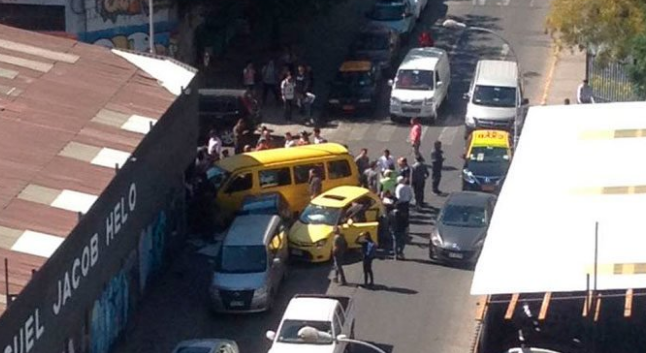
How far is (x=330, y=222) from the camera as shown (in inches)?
1642

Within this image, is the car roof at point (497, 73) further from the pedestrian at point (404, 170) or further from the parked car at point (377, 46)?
the pedestrian at point (404, 170)

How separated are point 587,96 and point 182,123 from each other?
1536cm

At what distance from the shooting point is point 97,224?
34.6m

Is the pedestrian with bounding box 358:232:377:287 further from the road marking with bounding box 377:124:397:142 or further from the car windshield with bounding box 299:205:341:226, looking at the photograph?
the road marking with bounding box 377:124:397:142

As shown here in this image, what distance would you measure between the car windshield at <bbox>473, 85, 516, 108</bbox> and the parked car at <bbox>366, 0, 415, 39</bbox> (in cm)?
978

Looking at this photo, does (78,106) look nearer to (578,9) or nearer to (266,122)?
(266,122)

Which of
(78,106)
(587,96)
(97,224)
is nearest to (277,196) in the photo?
(78,106)

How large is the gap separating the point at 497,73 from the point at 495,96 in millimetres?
1440

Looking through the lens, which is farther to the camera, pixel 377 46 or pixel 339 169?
pixel 377 46

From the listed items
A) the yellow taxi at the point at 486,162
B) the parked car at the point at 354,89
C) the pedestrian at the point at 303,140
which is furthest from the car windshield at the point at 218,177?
the parked car at the point at 354,89

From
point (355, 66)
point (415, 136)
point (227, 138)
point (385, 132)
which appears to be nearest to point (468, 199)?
point (415, 136)

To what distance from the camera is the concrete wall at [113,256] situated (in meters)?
30.8

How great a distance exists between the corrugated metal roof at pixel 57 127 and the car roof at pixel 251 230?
3.06 m

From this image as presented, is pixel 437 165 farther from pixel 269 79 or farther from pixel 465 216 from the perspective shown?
pixel 269 79
